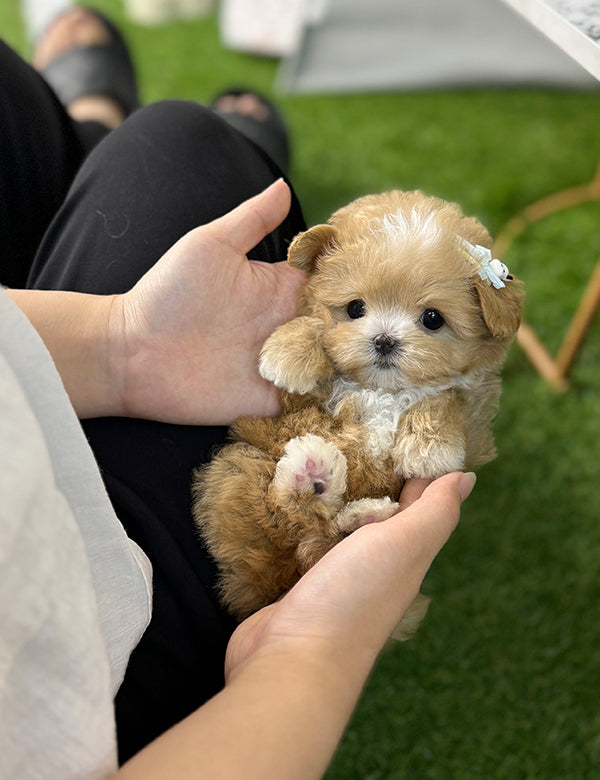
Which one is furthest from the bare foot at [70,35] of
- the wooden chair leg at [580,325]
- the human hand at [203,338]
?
the wooden chair leg at [580,325]

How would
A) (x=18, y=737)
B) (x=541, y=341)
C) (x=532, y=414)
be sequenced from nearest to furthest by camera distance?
(x=18, y=737) → (x=532, y=414) → (x=541, y=341)

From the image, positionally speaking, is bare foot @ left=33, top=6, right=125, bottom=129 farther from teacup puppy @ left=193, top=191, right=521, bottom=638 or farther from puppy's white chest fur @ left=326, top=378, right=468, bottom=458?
puppy's white chest fur @ left=326, top=378, right=468, bottom=458

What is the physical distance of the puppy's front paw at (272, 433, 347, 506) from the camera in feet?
3.14

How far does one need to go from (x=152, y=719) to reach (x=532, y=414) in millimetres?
1470

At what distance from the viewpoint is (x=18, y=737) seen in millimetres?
644

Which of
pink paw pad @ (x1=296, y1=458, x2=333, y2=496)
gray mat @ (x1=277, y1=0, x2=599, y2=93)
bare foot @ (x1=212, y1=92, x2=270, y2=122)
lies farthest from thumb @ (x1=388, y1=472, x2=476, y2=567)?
gray mat @ (x1=277, y1=0, x2=599, y2=93)

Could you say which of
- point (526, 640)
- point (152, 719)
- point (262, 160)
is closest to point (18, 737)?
point (152, 719)

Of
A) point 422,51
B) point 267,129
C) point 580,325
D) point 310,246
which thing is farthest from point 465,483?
point 422,51

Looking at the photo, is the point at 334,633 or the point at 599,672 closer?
the point at 334,633

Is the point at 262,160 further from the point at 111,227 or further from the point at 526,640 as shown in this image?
the point at 526,640

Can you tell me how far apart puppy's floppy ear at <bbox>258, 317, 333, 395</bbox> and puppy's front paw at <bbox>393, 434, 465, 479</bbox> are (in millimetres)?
159

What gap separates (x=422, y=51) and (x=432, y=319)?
2.68 meters

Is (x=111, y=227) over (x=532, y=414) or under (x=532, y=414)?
over

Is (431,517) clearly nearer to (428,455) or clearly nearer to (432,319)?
(428,455)
